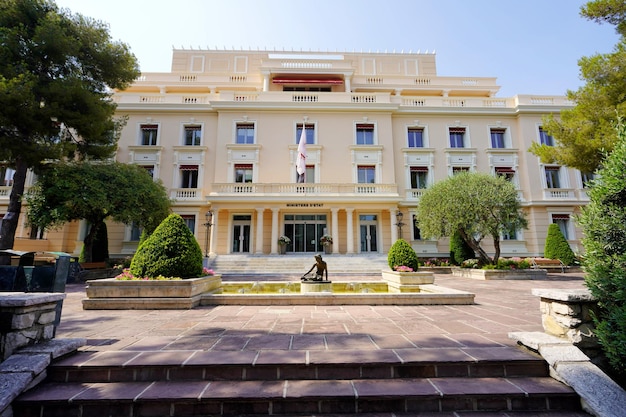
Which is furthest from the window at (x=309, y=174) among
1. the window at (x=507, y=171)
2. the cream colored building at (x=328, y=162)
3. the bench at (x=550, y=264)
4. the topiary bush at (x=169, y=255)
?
the bench at (x=550, y=264)

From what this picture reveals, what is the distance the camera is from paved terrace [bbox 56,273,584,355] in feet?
12.8

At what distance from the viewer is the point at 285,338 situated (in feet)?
13.7

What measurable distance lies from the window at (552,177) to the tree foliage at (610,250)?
73.1 feet

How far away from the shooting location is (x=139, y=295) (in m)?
6.66

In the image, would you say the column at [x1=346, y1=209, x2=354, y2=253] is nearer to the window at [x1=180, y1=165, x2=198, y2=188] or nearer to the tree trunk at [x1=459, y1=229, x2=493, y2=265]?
the tree trunk at [x1=459, y1=229, x2=493, y2=265]

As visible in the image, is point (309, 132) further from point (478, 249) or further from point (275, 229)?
point (478, 249)

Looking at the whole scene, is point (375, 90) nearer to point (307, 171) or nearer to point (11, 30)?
point (307, 171)

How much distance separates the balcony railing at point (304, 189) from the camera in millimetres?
19219

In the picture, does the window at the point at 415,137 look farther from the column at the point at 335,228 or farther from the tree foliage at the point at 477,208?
the column at the point at 335,228

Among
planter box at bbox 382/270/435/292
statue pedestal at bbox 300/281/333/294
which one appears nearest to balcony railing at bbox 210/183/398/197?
planter box at bbox 382/270/435/292

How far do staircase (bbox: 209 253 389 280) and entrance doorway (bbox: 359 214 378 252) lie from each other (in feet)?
7.37

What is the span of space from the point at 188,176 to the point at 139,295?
1594cm

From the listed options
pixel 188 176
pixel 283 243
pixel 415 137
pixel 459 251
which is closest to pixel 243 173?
pixel 188 176

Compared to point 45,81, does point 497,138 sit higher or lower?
higher
